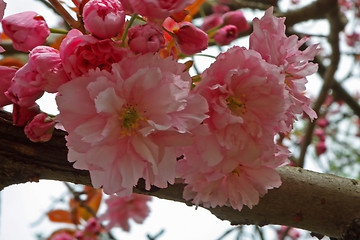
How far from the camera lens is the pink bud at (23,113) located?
78cm

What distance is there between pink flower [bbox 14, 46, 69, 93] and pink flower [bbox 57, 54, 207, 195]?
0.03 metres

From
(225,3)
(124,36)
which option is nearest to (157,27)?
(124,36)

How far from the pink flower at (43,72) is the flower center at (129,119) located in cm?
9

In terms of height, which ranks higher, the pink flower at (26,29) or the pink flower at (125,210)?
the pink flower at (26,29)

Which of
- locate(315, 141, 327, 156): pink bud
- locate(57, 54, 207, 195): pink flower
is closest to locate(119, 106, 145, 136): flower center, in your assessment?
locate(57, 54, 207, 195): pink flower

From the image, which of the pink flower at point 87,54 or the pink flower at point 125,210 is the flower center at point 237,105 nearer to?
the pink flower at point 87,54

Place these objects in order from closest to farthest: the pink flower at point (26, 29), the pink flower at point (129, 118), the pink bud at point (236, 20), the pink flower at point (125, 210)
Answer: the pink flower at point (129, 118) < the pink flower at point (26, 29) < the pink bud at point (236, 20) < the pink flower at point (125, 210)

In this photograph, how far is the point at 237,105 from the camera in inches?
30.0

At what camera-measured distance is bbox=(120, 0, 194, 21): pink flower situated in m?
0.68

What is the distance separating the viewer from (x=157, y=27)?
729 millimetres

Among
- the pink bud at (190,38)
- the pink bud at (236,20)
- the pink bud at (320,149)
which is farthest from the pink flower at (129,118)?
the pink bud at (320,149)

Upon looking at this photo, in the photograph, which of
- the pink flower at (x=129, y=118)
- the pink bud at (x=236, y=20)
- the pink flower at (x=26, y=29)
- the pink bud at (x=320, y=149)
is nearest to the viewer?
the pink flower at (x=129, y=118)

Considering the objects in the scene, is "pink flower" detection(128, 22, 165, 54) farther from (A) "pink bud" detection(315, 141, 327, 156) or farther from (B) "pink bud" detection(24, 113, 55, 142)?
(A) "pink bud" detection(315, 141, 327, 156)

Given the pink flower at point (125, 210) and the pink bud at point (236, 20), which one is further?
the pink flower at point (125, 210)
